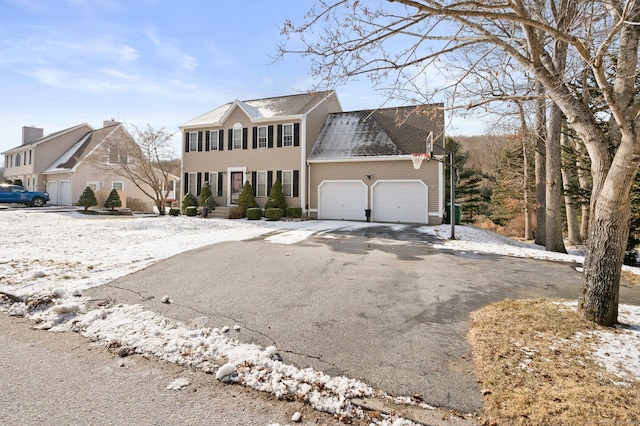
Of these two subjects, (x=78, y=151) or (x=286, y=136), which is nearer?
(x=286, y=136)

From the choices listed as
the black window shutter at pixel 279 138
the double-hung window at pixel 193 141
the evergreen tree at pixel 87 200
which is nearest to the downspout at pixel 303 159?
the black window shutter at pixel 279 138

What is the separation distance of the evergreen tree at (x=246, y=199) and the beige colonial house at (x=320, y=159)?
2.31 ft

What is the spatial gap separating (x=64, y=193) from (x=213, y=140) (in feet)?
51.4

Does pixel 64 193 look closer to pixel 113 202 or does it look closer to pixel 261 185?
pixel 113 202

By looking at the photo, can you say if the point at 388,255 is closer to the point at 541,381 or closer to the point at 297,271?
the point at 297,271

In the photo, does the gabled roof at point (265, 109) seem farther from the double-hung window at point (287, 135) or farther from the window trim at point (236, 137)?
the window trim at point (236, 137)

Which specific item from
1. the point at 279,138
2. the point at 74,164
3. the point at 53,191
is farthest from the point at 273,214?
the point at 53,191

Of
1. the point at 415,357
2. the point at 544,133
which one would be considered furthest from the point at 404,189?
the point at 415,357

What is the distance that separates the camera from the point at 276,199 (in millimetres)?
19625

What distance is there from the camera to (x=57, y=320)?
14.9 feet

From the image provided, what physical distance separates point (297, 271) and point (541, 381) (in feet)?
16.1

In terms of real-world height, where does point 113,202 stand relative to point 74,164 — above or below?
below

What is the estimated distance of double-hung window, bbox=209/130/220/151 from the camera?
2222 cm

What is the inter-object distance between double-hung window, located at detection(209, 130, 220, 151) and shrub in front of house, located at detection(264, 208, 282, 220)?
6.65 meters
